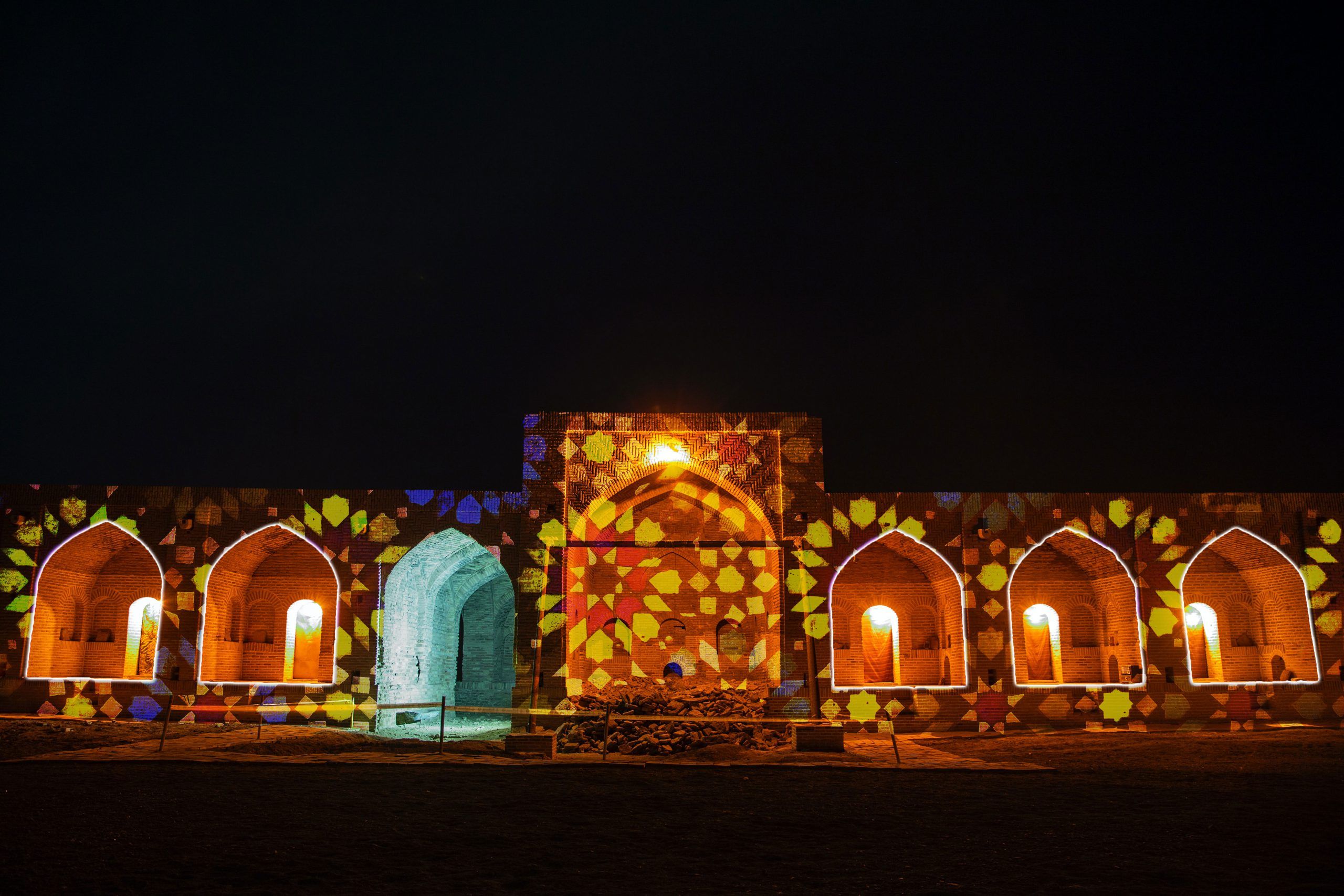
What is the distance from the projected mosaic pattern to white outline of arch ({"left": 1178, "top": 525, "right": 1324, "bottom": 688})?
4 centimetres

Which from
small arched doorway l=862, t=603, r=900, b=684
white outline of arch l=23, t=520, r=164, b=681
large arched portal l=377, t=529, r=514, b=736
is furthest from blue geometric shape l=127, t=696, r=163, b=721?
small arched doorway l=862, t=603, r=900, b=684

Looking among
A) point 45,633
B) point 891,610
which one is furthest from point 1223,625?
→ point 45,633

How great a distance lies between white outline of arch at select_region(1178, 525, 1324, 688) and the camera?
1495 centimetres

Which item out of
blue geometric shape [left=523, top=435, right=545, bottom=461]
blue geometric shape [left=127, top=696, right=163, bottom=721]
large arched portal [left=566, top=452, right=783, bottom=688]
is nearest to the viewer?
blue geometric shape [left=127, top=696, right=163, bottom=721]

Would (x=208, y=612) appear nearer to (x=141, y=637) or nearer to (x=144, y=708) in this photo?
(x=144, y=708)

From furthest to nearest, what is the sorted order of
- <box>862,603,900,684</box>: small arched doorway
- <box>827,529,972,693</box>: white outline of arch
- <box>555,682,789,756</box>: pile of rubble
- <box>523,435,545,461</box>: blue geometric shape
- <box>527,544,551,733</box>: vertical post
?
<box>862,603,900,684</box>: small arched doorway → <box>523,435,545,461</box>: blue geometric shape → <box>827,529,972,693</box>: white outline of arch → <box>527,544,551,733</box>: vertical post → <box>555,682,789,756</box>: pile of rubble

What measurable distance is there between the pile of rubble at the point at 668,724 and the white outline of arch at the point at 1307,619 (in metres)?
7.11

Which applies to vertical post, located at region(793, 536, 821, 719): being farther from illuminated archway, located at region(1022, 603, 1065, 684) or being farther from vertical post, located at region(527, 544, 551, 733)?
illuminated archway, located at region(1022, 603, 1065, 684)

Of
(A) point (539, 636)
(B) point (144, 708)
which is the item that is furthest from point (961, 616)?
(B) point (144, 708)

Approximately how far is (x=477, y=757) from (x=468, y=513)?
5.54m

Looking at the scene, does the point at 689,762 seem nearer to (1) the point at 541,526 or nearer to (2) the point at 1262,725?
(1) the point at 541,526

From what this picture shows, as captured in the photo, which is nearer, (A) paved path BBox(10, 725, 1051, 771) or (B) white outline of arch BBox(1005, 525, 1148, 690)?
(A) paved path BBox(10, 725, 1051, 771)

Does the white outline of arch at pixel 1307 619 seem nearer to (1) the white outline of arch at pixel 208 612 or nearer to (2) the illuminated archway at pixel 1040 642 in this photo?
(2) the illuminated archway at pixel 1040 642

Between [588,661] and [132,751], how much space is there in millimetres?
7523
